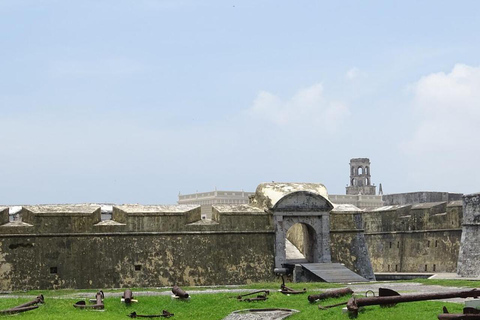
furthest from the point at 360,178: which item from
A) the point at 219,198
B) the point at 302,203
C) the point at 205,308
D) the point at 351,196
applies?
the point at 205,308

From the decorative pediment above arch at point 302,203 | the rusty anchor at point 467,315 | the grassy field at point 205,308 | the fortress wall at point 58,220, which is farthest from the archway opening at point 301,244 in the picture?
the rusty anchor at point 467,315

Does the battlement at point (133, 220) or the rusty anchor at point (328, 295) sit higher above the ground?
the battlement at point (133, 220)

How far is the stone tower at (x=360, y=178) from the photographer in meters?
94.4

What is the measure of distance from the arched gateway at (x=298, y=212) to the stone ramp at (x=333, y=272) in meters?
1.30

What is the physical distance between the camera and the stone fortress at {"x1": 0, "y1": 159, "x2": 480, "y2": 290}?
25.0 metres

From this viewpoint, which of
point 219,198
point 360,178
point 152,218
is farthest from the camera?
point 360,178

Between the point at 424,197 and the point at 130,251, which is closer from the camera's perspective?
the point at 130,251

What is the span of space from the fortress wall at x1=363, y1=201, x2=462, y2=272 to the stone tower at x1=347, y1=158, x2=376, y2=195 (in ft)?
184

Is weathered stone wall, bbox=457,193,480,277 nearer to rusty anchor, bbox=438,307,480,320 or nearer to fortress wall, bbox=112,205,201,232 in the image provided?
fortress wall, bbox=112,205,201,232

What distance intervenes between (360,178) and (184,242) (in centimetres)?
7130

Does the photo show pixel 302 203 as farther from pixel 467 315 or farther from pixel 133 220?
pixel 467 315

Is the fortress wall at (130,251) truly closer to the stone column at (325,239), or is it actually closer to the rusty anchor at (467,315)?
the stone column at (325,239)

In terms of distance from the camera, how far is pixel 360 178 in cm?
9519

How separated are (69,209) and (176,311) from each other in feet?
35.0
